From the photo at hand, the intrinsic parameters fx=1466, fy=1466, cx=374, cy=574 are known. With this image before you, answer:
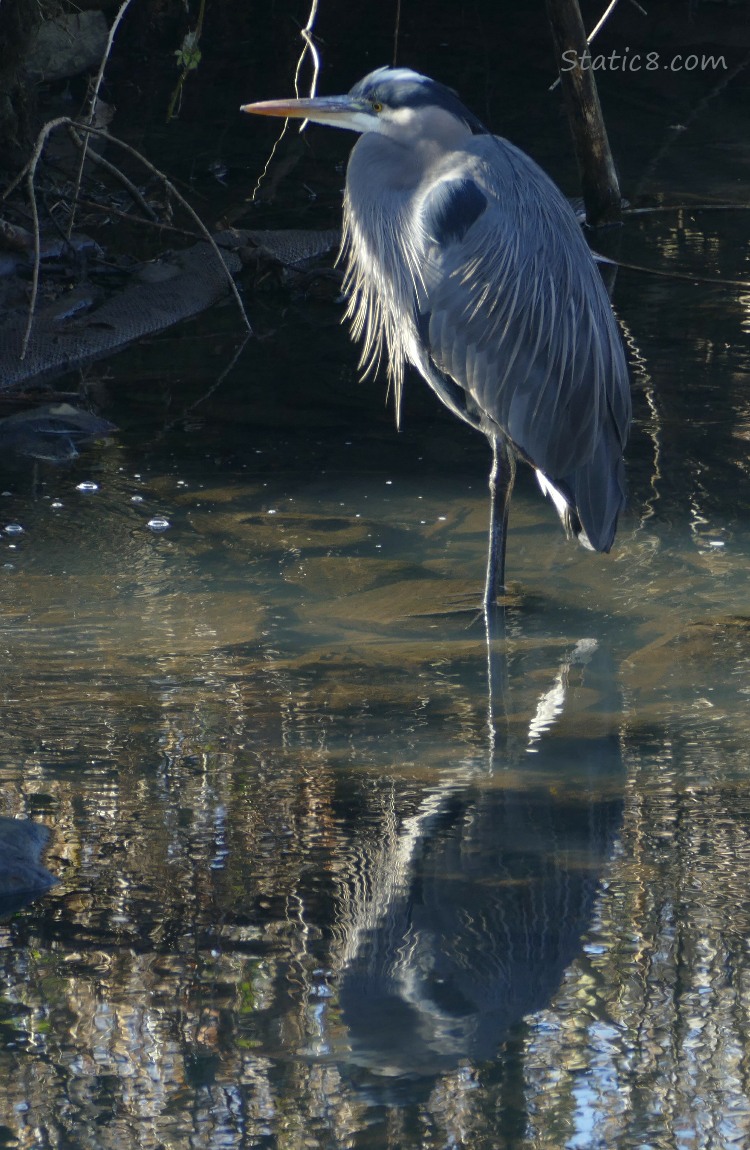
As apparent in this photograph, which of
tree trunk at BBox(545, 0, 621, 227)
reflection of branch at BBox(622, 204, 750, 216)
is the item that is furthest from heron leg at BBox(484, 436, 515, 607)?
reflection of branch at BBox(622, 204, 750, 216)

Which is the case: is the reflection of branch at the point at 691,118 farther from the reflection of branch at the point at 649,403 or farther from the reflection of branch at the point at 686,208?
the reflection of branch at the point at 649,403

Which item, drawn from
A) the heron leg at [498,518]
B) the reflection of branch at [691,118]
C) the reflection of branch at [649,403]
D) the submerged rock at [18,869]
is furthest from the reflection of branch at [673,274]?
the submerged rock at [18,869]

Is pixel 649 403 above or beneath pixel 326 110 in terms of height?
beneath

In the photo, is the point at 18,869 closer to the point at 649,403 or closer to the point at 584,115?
the point at 649,403

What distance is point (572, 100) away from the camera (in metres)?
7.54

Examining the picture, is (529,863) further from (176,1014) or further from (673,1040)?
(176,1014)

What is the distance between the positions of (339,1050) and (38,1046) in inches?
16.9

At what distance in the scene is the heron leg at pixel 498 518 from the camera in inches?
159

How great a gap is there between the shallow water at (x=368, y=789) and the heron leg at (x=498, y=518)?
0.08 m

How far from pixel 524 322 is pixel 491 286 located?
6.0 inches

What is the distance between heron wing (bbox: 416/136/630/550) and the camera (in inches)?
155

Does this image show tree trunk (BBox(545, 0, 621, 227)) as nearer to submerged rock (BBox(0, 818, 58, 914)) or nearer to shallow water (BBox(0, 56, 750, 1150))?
shallow water (BBox(0, 56, 750, 1150))

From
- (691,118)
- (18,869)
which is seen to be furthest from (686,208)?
(18,869)

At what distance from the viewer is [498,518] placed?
4074mm
